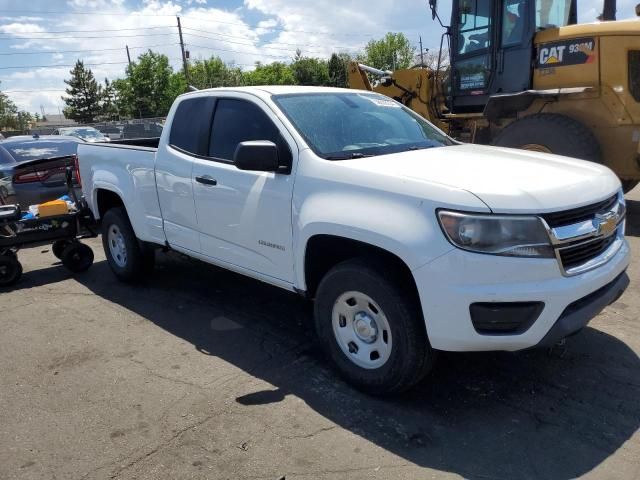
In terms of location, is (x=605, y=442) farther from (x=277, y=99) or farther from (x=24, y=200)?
(x=24, y=200)

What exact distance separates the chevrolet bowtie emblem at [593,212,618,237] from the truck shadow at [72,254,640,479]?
1002 millimetres

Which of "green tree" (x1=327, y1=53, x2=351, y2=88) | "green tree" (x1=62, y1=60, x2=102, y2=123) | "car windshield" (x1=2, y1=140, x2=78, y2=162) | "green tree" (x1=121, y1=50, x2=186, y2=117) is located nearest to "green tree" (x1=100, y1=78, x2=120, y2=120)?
"green tree" (x1=62, y1=60, x2=102, y2=123)

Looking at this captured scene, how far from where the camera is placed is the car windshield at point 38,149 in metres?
8.71

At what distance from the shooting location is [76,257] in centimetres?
662

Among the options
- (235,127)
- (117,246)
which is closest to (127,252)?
(117,246)

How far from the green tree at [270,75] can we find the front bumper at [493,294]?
227 ft

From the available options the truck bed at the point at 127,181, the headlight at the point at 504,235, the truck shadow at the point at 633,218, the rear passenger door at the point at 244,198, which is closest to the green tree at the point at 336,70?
the truck shadow at the point at 633,218

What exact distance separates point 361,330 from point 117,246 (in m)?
3.64

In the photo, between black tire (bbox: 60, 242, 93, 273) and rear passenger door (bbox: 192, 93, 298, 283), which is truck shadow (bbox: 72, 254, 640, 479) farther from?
black tire (bbox: 60, 242, 93, 273)

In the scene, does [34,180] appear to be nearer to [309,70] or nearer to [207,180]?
[207,180]

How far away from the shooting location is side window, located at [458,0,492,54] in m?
8.76

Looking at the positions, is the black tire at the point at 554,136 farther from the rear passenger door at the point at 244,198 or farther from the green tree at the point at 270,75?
the green tree at the point at 270,75

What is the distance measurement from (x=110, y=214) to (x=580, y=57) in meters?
6.48

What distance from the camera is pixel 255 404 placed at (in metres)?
3.51
